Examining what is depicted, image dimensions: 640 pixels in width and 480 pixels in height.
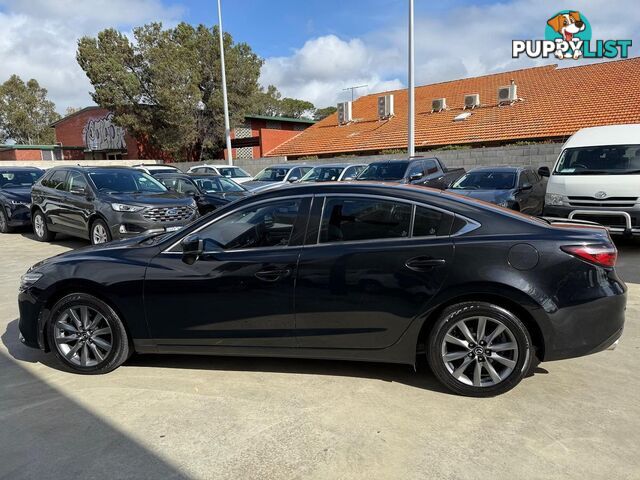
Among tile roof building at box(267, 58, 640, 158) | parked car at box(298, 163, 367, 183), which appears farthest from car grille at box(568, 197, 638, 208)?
tile roof building at box(267, 58, 640, 158)

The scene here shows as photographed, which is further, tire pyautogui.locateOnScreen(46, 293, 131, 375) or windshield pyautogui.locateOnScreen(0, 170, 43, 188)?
windshield pyautogui.locateOnScreen(0, 170, 43, 188)

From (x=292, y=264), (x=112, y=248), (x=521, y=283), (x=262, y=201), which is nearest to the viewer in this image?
(x=521, y=283)

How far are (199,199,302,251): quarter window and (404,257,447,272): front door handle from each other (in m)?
0.95

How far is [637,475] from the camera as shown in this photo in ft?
8.38

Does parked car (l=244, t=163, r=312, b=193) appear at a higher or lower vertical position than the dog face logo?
lower

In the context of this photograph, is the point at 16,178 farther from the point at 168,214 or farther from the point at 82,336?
the point at 82,336

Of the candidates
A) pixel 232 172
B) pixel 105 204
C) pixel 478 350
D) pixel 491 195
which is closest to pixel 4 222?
pixel 105 204

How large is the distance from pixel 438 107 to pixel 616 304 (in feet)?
79.5

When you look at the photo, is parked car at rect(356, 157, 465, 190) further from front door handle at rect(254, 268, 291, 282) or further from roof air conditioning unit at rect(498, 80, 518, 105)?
roof air conditioning unit at rect(498, 80, 518, 105)

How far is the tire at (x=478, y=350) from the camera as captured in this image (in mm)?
3301

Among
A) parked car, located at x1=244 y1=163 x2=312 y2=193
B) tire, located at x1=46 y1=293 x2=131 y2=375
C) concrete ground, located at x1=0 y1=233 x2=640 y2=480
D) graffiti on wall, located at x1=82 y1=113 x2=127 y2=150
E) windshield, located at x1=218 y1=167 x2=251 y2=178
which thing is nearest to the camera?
concrete ground, located at x1=0 y1=233 x2=640 y2=480

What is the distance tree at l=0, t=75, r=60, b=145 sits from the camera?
52.8m

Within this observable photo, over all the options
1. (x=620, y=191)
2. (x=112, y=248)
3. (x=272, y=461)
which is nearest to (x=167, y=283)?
(x=112, y=248)

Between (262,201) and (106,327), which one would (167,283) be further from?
(262,201)
